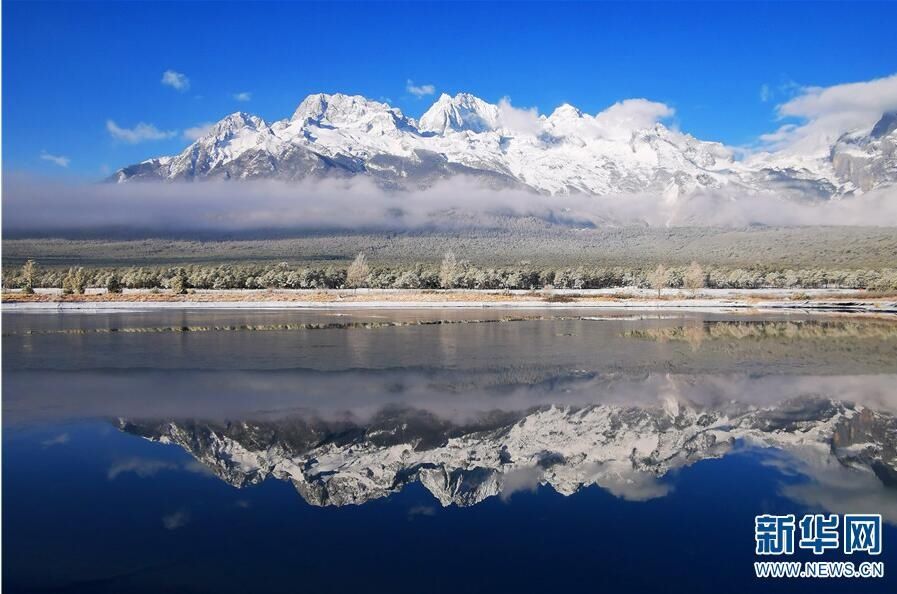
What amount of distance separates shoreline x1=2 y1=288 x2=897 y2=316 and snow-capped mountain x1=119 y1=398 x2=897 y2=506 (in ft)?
169

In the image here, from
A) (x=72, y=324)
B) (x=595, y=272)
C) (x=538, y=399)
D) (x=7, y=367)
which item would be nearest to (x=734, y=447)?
(x=538, y=399)

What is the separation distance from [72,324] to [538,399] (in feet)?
129

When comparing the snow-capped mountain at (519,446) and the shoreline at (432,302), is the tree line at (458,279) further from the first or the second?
the snow-capped mountain at (519,446)

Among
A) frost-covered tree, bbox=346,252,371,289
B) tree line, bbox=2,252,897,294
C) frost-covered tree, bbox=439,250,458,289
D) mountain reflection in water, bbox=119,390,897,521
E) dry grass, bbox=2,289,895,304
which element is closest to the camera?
mountain reflection in water, bbox=119,390,897,521

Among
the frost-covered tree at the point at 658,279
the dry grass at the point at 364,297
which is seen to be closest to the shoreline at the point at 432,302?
the dry grass at the point at 364,297

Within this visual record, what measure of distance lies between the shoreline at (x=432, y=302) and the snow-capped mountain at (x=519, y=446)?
51.4 meters

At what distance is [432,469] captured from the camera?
46.7 ft

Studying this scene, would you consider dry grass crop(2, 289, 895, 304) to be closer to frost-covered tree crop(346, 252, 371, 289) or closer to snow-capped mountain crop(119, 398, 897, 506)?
frost-covered tree crop(346, 252, 371, 289)

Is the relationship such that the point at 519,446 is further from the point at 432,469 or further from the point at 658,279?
the point at 658,279

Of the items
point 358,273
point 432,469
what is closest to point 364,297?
point 358,273

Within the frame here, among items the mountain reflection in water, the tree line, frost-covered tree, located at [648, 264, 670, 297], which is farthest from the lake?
the tree line

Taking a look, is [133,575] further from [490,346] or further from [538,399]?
[490,346]

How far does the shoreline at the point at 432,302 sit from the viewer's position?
68812 millimetres

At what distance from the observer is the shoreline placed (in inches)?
2709
